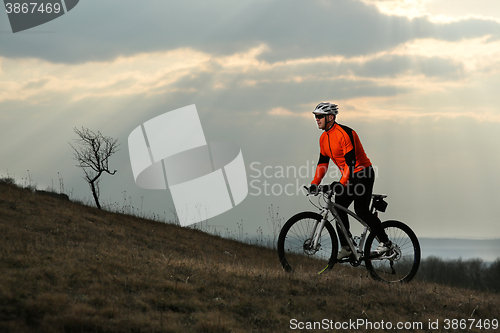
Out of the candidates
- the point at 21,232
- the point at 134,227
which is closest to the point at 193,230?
the point at 134,227

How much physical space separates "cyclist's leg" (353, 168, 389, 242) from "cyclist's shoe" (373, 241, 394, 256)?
0.07 m

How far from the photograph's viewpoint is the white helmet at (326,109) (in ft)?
24.6

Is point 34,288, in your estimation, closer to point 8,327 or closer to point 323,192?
point 8,327

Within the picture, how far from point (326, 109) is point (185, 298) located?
3.96 meters

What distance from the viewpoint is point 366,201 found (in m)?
7.69

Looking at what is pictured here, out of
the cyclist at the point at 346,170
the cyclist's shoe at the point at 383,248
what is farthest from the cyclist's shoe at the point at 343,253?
the cyclist's shoe at the point at 383,248

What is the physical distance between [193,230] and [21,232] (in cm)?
1046

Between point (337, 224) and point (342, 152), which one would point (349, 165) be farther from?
point (337, 224)

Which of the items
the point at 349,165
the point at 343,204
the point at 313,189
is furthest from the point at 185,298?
the point at 349,165

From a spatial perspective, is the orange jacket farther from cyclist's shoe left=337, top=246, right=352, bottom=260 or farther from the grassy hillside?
the grassy hillside

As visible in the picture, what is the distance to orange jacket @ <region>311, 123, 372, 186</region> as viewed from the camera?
7387 mm

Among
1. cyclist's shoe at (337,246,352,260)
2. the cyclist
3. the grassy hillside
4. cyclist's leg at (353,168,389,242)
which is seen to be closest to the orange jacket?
the cyclist

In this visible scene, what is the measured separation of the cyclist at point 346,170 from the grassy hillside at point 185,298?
0.93m

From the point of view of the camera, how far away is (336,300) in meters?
6.42
